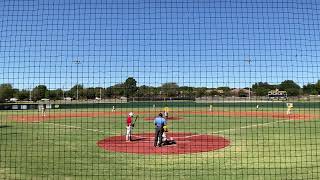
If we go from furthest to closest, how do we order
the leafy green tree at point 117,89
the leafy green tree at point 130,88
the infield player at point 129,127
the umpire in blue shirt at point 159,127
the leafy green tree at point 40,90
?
the infield player at point 129,127 → the umpire in blue shirt at point 159,127 → the leafy green tree at point 130,88 → the leafy green tree at point 117,89 → the leafy green tree at point 40,90

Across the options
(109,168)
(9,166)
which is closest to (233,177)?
(109,168)

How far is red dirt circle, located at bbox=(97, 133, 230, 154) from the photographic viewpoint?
1284 cm

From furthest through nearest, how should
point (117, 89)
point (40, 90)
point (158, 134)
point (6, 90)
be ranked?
point (6, 90)
point (158, 134)
point (40, 90)
point (117, 89)

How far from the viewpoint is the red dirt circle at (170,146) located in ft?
42.1

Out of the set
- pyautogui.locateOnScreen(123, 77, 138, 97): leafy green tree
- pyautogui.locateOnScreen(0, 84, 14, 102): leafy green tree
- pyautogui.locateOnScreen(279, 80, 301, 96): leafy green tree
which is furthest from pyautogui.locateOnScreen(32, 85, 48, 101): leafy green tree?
pyautogui.locateOnScreen(279, 80, 301, 96): leafy green tree

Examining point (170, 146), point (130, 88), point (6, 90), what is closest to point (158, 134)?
point (170, 146)

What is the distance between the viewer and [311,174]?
8812mm

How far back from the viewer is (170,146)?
45.4ft

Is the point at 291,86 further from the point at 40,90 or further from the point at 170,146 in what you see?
the point at 40,90

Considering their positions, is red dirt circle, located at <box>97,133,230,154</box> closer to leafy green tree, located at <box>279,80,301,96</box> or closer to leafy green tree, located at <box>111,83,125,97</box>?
leafy green tree, located at <box>279,80,301,96</box>

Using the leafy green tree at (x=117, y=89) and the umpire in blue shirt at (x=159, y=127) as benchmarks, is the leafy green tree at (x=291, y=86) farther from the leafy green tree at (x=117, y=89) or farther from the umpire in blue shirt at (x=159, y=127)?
the umpire in blue shirt at (x=159, y=127)

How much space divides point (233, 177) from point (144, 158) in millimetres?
3392

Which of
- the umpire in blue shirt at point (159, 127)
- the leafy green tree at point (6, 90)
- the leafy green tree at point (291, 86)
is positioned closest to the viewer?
the leafy green tree at point (291, 86)

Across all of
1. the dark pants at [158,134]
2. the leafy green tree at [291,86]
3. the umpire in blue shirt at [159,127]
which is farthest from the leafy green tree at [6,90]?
the leafy green tree at [291,86]
